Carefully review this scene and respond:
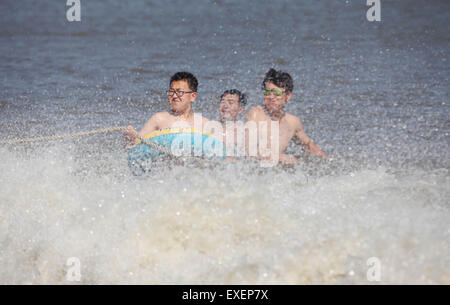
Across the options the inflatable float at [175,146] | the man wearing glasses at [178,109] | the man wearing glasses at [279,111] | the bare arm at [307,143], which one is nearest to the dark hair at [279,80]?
the man wearing glasses at [279,111]

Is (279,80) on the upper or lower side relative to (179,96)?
upper

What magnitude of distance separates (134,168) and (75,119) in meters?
2.91

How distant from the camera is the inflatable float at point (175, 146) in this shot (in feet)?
14.2

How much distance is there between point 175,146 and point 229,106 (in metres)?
0.77

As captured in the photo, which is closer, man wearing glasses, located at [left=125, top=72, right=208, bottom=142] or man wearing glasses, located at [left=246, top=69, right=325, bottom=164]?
man wearing glasses, located at [left=125, top=72, right=208, bottom=142]

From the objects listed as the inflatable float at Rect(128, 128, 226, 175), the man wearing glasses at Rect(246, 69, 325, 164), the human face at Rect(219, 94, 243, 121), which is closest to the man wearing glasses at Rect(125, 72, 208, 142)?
the inflatable float at Rect(128, 128, 226, 175)

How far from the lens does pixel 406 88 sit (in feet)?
26.5

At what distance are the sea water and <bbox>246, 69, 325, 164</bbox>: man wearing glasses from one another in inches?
9.2

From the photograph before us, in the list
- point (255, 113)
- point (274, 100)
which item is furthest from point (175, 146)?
point (274, 100)

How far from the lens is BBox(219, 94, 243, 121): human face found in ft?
15.9

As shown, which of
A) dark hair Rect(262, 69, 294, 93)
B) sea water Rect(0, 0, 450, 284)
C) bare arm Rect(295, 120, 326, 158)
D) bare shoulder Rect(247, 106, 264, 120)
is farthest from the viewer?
bare arm Rect(295, 120, 326, 158)

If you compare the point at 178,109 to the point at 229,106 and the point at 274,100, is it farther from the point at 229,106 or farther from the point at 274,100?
the point at 274,100

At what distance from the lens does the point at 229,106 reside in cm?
484

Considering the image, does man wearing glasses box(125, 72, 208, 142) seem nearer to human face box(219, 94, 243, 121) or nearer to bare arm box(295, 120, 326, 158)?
human face box(219, 94, 243, 121)
